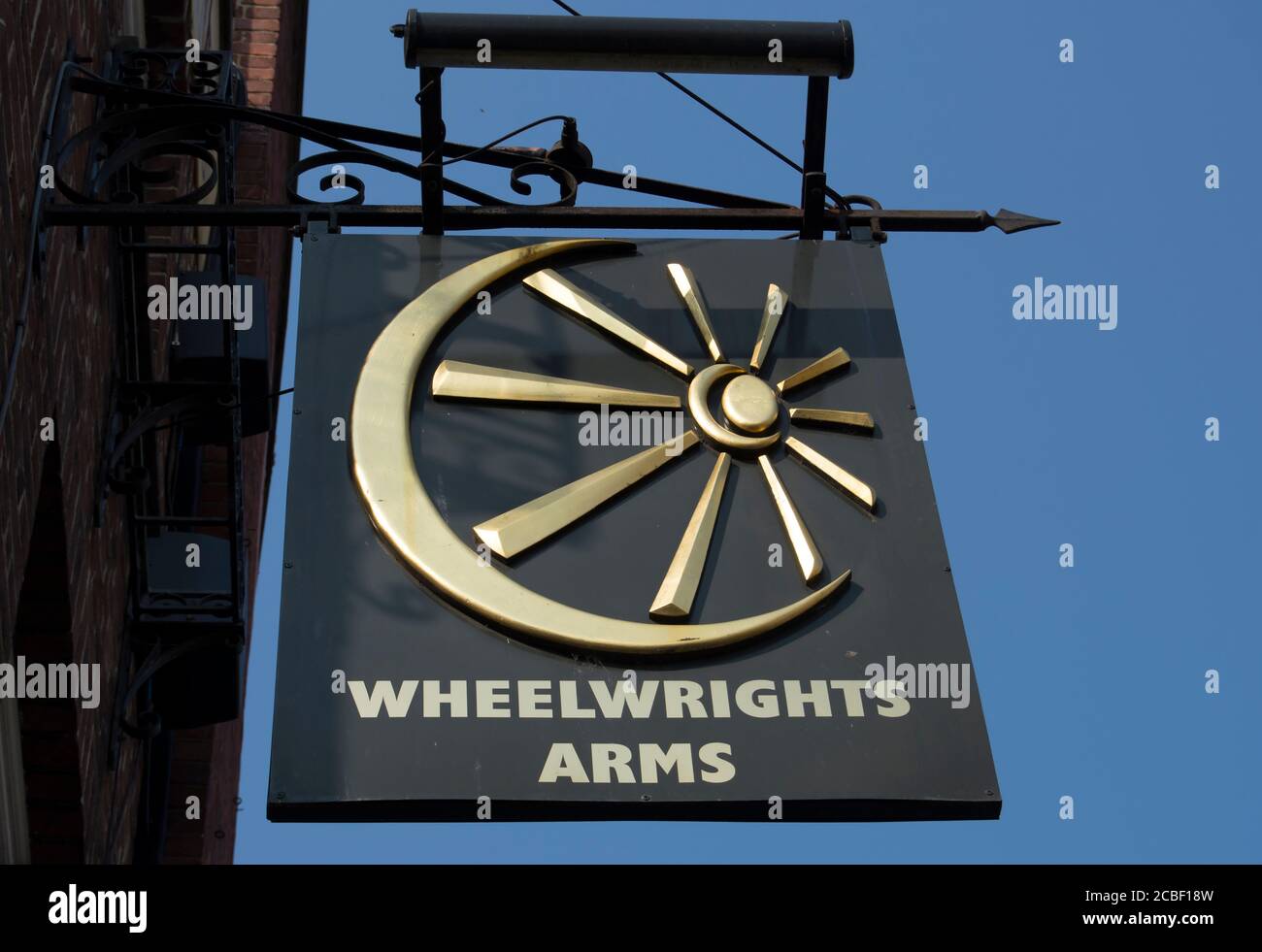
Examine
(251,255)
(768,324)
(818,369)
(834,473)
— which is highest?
(251,255)

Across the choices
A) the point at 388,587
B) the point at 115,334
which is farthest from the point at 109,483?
the point at 388,587

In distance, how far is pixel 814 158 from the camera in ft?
23.8

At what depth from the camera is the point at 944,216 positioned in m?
7.27

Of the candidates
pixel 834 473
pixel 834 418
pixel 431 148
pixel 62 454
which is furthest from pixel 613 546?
pixel 62 454

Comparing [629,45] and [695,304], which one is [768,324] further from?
[629,45]

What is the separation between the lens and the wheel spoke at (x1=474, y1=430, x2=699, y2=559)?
623 centimetres

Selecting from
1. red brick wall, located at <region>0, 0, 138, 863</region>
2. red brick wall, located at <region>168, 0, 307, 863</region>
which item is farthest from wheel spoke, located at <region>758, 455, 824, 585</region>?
red brick wall, located at <region>168, 0, 307, 863</region>

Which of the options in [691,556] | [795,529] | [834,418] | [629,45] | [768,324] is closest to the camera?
[691,556]

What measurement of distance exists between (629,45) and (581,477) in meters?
1.42

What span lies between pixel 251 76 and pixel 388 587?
22.4 feet

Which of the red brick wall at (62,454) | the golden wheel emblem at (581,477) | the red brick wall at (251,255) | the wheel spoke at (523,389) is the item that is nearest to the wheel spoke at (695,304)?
the golden wheel emblem at (581,477)

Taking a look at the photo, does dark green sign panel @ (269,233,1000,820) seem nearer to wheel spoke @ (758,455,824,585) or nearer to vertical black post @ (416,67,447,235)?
wheel spoke @ (758,455,824,585)

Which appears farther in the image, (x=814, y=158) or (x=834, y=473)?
(x=814, y=158)
